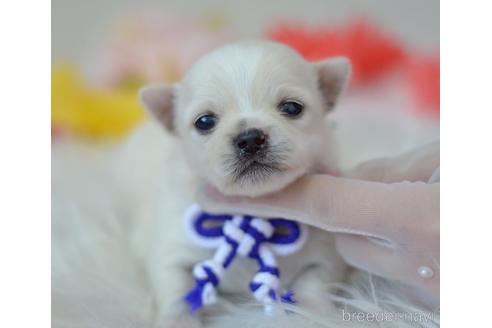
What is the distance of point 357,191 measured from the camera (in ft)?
2.87

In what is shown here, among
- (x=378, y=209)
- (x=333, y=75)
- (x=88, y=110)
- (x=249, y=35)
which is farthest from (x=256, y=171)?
(x=249, y=35)

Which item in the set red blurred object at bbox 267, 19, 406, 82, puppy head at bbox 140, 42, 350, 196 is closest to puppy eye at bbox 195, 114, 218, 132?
puppy head at bbox 140, 42, 350, 196

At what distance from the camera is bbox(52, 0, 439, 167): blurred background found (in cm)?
210

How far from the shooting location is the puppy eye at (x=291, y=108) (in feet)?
3.37

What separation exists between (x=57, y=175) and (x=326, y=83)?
1122 millimetres

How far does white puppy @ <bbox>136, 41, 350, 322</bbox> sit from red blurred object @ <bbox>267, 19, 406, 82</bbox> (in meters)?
1.08

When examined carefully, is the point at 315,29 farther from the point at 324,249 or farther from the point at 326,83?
the point at 324,249

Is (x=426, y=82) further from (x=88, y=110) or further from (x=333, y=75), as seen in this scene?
(x=88, y=110)

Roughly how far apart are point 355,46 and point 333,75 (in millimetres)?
1187

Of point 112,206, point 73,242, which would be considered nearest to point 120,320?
point 73,242

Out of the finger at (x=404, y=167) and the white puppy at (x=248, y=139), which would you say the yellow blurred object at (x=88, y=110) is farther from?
the finger at (x=404, y=167)

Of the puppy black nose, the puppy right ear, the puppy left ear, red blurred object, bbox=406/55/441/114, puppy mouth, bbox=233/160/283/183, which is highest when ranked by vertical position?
red blurred object, bbox=406/55/441/114

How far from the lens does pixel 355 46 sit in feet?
7.48

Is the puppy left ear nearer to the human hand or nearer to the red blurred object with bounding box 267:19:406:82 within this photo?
the human hand
